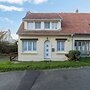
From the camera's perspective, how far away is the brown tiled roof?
2973cm

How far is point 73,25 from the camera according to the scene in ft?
106

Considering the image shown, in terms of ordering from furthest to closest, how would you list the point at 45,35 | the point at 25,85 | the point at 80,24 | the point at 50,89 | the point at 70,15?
the point at 70,15 < the point at 80,24 < the point at 45,35 < the point at 25,85 < the point at 50,89

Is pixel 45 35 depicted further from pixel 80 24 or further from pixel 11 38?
pixel 11 38

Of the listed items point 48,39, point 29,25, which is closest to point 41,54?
point 48,39

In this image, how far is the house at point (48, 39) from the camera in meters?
29.7

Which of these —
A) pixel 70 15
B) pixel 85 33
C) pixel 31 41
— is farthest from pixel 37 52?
pixel 70 15

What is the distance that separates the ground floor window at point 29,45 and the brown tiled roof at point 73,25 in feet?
4.01

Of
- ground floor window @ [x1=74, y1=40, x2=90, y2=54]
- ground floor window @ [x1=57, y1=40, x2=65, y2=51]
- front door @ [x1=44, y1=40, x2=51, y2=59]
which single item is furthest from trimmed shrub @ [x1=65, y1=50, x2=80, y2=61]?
front door @ [x1=44, y1=40, x2=51, y2=59]

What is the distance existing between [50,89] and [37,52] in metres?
18.1

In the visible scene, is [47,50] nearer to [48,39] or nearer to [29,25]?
[48,39]

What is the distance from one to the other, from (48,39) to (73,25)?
474 cm

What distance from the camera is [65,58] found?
29.8m

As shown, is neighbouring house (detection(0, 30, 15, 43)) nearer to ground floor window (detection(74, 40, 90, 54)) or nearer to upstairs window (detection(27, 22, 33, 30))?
upstairs window (detection(27, 22, 33, 30))

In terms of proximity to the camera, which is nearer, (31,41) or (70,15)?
(31,41)
